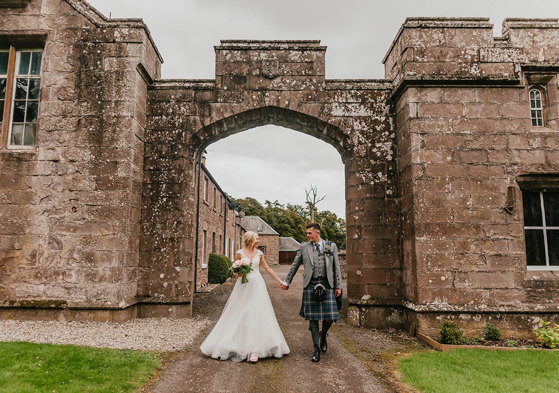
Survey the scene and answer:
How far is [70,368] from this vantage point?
447cm

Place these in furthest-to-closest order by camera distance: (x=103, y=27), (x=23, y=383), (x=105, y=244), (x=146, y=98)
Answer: (x=146, y=98), (x=103, y=27), (x=105, y=244), (x=23, y=383)

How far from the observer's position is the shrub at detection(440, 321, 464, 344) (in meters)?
5.99

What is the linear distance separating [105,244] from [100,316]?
1.31 metres

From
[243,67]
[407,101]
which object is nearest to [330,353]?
[407,101]

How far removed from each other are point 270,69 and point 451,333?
20.2ft

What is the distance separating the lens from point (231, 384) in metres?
4.28

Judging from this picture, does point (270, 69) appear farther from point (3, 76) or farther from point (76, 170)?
point (3, 76)

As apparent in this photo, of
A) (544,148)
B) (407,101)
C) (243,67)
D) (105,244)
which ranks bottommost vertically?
(105,244)

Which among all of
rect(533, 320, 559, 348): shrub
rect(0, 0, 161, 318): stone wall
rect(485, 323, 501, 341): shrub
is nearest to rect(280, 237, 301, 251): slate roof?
rect(0, 0, 161, 318): stone wall

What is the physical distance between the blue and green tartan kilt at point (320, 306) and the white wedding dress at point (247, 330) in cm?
52

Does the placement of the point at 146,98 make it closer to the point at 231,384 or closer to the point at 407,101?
the point at 407,101

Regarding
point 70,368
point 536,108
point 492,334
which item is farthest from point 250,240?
point 536,108

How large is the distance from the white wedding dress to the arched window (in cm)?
608

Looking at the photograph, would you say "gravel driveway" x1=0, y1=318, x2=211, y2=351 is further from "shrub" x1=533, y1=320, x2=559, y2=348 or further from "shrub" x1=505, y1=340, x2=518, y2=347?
"shrub" x1=533, y1=320, x2=559, y2=348
